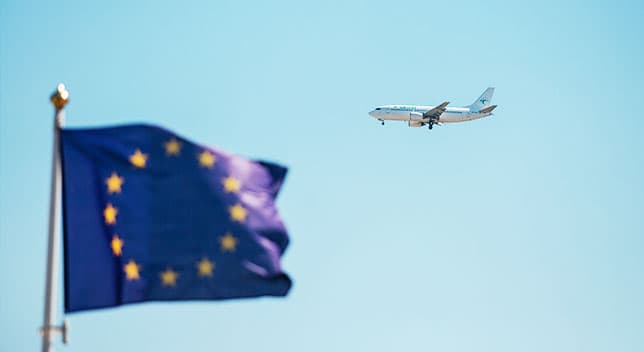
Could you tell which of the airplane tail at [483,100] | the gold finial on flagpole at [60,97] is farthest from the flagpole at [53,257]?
the airplane tail at [483,100]

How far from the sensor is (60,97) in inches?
774

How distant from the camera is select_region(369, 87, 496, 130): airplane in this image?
135 metres

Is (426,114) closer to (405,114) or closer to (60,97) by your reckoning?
(405,114)

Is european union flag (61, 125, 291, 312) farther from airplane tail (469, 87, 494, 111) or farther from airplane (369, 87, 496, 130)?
airplane tail (469, 87, 494, 111)

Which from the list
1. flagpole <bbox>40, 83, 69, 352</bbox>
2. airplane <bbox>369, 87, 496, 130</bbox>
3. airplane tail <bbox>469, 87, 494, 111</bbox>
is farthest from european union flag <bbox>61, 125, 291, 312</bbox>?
airplane tail <bbox>469, 87, 494, 111</bbox>

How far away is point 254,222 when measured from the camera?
22.0m

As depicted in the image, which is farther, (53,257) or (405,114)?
(405,114)

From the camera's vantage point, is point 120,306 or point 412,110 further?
point 412,110

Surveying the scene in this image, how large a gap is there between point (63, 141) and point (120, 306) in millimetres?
2930

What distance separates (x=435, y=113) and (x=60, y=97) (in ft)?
386

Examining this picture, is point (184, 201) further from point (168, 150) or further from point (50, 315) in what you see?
point (50, 315)

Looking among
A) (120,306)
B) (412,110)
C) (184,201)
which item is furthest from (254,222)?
(412,110)

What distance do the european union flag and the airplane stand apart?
371 ft

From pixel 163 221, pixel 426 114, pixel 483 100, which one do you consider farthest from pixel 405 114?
pixel 163 221
